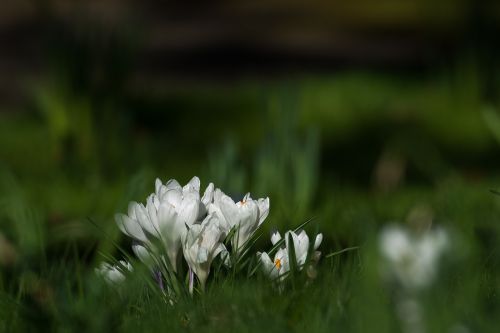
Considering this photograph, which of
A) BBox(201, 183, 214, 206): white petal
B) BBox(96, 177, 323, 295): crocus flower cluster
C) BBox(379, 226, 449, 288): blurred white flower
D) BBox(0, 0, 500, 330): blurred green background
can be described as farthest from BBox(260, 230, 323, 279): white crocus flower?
BBox(379, 226, 449, 288): blurred white flower

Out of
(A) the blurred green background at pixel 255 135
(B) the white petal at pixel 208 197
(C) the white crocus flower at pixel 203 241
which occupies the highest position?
(B) the white petal at pixel 208 197

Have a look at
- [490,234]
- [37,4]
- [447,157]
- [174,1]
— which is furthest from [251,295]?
[174,1]

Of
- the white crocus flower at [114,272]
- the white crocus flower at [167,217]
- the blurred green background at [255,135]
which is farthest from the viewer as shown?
the blurred green background at [255,135]

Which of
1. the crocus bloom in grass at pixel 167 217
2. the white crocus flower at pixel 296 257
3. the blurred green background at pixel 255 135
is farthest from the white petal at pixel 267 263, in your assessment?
the blurred green background at pixel 255 135

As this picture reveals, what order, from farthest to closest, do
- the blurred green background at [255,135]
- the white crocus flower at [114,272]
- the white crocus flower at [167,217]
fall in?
1. the blurred green background at [255,135]
2. the white crocus flower at [114,272]
3. the white crocus flower at [167,217]

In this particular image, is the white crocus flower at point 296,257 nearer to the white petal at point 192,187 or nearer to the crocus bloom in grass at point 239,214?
the crocus bloom in grass at point 239,214

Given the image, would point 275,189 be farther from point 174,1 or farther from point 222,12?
point 174,1

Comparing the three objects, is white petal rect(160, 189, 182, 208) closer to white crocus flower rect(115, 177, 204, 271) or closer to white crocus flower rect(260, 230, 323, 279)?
white crocus flower rect(115, 177, 204, 271)
